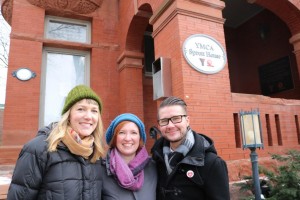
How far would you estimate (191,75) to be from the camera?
4.65 m

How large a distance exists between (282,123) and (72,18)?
237 inches

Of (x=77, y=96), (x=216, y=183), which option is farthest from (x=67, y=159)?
(x=216, y=183)

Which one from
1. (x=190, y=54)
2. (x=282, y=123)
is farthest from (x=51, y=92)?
(x=282, y=123)

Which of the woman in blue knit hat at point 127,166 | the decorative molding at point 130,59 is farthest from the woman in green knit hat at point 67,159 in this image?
the decorative molding at point 130,59

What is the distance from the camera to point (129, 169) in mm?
1981

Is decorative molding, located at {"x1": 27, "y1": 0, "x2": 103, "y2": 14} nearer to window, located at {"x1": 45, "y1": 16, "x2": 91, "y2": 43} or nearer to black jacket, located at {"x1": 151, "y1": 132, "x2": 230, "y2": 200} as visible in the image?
window, located at {"x1": 45, "y1": 16, "x2": 91, "y2": 43}

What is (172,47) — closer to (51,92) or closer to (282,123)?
(282,123)

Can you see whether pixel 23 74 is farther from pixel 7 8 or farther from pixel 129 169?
pixel 129 169

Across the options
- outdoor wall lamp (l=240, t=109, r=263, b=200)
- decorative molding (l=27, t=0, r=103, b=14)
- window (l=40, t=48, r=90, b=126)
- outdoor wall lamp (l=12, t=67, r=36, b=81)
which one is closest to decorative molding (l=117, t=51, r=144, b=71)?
window (l=40, t=48, r=90, b=126)

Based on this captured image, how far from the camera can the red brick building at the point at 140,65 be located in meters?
4.72

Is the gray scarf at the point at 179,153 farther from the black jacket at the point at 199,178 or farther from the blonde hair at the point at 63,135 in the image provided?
the blonde hair at the point at 63,135

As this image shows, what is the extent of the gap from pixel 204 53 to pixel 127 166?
3325 millimetres

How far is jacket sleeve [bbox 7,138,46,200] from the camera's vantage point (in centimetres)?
156

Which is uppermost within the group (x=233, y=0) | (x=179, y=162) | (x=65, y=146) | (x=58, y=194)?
(x=233, y=0)
